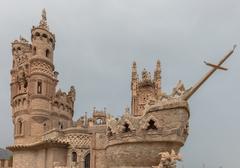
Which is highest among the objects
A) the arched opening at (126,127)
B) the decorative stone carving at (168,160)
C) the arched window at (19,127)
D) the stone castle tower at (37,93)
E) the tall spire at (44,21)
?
the tall spire at (44,21)

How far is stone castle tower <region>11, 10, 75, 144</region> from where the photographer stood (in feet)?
131

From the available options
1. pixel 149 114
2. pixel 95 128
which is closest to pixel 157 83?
pixel 95 128

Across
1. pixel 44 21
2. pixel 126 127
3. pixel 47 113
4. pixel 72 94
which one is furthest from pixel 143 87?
pixel 126 127

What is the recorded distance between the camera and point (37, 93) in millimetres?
40344

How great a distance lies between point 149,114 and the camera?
14.4 metres

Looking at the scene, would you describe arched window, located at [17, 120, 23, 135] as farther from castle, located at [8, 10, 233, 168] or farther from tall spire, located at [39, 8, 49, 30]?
tall spire, located at [39, 8, 49, 30]

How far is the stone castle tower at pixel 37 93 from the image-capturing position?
3978 centimetres

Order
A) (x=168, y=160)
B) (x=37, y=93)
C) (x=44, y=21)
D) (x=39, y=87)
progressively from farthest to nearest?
(x=44, y=21)
(x=39, y=87)
(x=37, y=93)
(x=168, y=160)

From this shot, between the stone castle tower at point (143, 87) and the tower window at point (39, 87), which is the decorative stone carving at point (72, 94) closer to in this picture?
A: the tower window at point (39, 87)

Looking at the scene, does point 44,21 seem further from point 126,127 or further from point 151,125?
point 151,125

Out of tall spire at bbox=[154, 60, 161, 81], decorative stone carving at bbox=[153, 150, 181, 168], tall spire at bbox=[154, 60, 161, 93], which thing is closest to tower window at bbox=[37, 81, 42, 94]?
tall spire at bbox=[154, 60, 161, 93]

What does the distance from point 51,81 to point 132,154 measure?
95.3 ft

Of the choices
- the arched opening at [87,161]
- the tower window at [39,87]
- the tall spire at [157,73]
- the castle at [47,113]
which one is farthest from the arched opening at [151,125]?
the tall spire at [157,73]

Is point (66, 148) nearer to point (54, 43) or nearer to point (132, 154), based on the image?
point (54, 43)
